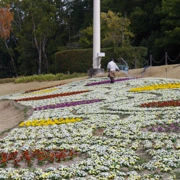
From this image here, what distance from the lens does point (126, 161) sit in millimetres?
7016

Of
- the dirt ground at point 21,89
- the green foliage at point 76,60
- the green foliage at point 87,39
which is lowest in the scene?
the dirt ground at point 21,89

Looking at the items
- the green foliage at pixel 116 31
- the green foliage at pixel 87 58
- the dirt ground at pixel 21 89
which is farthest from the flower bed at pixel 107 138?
the green foliage at pixel 116 31

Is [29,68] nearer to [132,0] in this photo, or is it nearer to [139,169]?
[132,0]

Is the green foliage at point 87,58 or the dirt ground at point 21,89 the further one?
the green foliage at point 87,58

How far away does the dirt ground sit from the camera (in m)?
13.1

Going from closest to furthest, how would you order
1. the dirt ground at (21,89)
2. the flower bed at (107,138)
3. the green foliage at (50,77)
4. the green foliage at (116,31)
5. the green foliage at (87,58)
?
the flower bed at (107,138), the dirt ground at (21,89), the green foliage at (50,77), the green foliage at (87,58), the green foliage at (116,31)

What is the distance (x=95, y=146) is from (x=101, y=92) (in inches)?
410

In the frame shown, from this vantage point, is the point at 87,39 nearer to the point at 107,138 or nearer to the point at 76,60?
the point at 76,60

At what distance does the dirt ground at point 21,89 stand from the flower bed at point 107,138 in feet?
2.05

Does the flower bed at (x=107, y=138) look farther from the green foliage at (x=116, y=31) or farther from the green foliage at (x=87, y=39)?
the green foliage at (x=87, y=39)

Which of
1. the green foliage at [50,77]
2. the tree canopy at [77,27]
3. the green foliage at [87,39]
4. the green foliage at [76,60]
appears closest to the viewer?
the green foliage at [50,77]

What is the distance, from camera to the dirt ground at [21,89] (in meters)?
13.1

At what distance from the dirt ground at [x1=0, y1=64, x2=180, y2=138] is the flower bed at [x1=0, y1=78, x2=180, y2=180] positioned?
0.63 metres

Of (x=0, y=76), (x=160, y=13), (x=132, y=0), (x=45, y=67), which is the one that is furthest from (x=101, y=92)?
(x=0, y=76)
